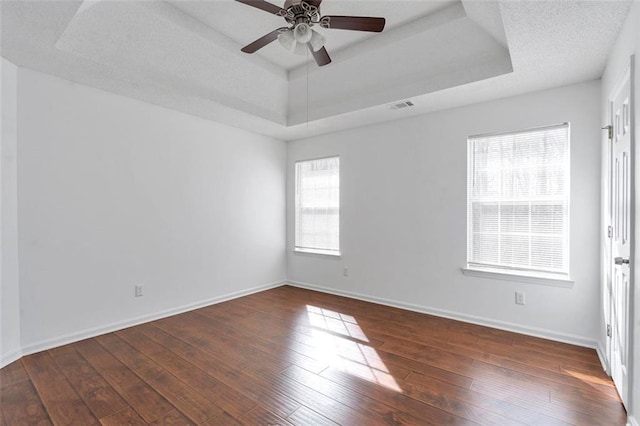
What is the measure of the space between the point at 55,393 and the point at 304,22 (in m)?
3.15

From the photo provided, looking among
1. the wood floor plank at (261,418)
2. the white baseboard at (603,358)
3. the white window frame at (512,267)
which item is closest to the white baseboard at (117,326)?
the wood floor plank at (261,418)

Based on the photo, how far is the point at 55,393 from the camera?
2.16m

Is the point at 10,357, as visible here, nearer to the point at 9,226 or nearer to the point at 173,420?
the point at 9,226

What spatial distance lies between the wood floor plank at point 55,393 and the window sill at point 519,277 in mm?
3577

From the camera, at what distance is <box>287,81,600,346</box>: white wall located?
9.60 feet

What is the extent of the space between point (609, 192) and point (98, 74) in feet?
15.0

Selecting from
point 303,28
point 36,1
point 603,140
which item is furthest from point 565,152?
point 36,1

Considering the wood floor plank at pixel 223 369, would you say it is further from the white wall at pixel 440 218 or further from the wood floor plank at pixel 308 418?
the white wall at pixel 440 218

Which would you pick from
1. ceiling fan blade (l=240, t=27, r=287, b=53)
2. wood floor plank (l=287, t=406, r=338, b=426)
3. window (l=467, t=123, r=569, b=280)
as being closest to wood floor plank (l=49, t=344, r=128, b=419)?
wood floor plank (l=287, t=406, r=338, b=426)

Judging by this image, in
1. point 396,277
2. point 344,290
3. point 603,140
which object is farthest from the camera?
point 344,290

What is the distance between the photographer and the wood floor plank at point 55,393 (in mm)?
1909

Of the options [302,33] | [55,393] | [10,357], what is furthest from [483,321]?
[10,357]

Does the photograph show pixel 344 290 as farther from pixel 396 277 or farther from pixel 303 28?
pixel 303 28

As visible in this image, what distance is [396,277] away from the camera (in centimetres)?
412
